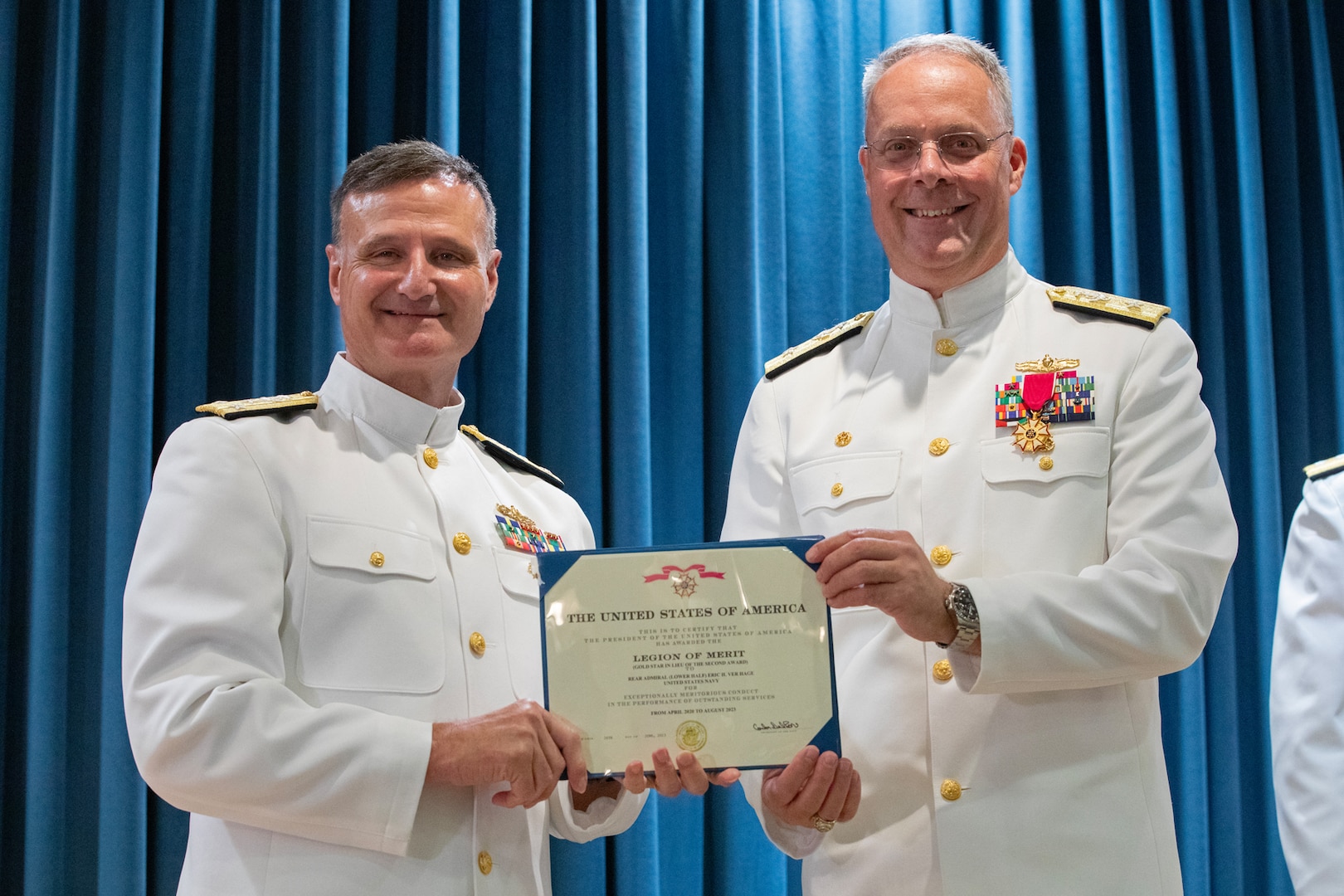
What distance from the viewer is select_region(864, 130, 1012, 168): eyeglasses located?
2117 millimetres

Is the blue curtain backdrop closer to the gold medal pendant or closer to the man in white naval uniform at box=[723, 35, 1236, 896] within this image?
the man in white naval uniform at box=[723, 35, 1236, 896]

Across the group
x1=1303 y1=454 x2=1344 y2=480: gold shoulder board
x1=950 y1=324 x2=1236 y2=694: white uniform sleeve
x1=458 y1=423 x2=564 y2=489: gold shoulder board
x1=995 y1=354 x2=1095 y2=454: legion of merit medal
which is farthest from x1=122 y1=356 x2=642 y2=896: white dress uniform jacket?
x1=1303 y1=454 x2=1344 y2=480: gold shoulder board

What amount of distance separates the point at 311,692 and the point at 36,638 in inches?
47.1

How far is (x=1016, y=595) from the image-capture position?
1749mm

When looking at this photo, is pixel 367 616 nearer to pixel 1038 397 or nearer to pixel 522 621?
pixel 522 621

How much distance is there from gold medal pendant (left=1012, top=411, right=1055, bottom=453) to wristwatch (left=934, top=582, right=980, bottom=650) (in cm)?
29

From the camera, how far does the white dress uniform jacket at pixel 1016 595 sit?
176cm

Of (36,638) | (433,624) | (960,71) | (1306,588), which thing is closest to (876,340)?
(960,71)

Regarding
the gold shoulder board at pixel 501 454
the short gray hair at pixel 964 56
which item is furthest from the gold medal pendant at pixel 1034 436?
the gold shoulder board at pixel 501 454

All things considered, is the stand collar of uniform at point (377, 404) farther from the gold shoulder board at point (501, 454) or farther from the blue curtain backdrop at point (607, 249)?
the blue curtain backdrop at point (607, 249)

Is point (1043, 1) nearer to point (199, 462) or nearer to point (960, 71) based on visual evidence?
point (960, 71)

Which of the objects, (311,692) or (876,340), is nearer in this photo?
(311,692)

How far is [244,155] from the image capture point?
119 inches

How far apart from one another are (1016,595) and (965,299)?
1.91 feet
